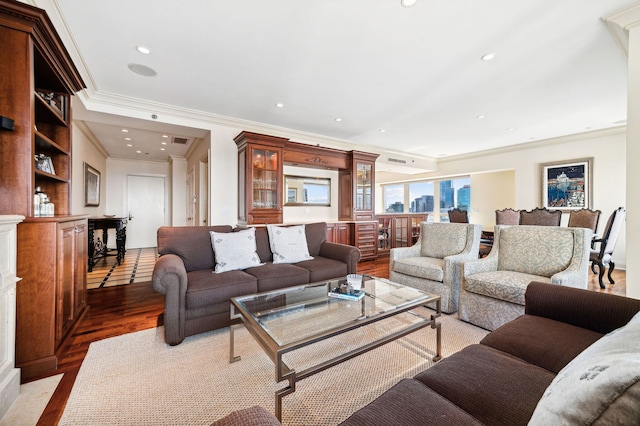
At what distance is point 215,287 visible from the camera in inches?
90.2

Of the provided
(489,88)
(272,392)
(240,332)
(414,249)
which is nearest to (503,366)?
(272,392)

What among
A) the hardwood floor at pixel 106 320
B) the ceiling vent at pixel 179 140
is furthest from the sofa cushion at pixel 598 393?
the ceiling vent at pixel 179 140

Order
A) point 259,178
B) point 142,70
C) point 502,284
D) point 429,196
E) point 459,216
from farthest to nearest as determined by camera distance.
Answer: point 429,196 < point 459,216 < point 259,178 < point 142,70 < point 502,284

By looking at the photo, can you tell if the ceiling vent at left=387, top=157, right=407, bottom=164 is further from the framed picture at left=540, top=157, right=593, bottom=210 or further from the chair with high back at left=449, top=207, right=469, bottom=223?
the framed picture at left=540, top=157, right=593, bottom=210

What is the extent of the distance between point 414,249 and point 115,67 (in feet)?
13.2

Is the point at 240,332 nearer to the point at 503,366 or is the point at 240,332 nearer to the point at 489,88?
the point at 503,366

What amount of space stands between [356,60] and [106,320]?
3581 mm

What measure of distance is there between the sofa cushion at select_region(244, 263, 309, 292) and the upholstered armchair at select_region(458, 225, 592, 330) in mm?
1583

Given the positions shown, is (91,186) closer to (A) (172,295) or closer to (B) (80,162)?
(B) (80,162)

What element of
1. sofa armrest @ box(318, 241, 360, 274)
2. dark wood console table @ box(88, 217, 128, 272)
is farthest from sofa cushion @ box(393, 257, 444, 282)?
dark wood console table @ box(88, 217, 128, 272)

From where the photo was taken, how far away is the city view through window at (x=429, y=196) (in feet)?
25.9

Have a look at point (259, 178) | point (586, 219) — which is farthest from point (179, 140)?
point (586, 219)

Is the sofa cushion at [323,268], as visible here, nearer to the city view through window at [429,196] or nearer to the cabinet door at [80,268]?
the cabinet door at [80,268]

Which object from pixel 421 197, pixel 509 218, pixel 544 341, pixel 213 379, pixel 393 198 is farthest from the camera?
pixel 393 198
